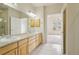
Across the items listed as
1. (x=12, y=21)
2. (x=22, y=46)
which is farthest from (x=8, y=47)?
(x=12, y=21)

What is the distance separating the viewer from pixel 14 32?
281 cm

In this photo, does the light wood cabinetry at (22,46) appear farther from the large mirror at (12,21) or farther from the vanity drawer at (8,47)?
the large mirror at (12,21)

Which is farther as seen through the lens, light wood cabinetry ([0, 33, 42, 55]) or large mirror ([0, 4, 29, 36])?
large mirror ([0, 4, 29, 36])

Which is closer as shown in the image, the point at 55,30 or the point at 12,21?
the point at 55,30

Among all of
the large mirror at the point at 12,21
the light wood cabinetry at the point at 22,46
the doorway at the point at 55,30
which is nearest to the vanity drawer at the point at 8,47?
the light wood cabinetry at the point at 22,46

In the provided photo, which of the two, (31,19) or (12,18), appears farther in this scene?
(31,19)

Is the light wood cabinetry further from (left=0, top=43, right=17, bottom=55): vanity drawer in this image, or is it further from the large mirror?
the large mirror

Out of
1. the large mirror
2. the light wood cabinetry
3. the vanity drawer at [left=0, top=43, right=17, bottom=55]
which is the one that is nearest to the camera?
the vanity drawer at [left=0, top=43, right=17, bottom=55]

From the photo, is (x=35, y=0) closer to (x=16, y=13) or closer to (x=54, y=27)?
(x=54, y=27)

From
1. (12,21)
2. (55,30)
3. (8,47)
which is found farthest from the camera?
(12,21)

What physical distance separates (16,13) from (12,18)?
161 millimetres

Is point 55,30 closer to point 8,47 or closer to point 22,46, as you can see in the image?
point 22,46

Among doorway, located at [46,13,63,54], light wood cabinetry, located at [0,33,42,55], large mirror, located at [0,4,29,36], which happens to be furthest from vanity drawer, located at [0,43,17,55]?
doorway, located at [46,13,63,54]
